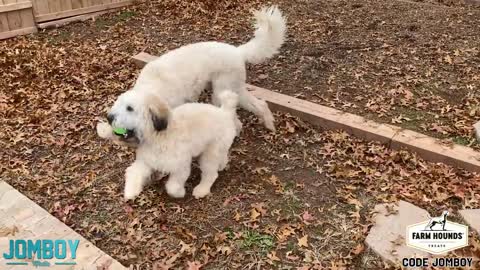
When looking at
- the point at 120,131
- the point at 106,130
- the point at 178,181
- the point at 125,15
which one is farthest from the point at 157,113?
→ the point at 125,15

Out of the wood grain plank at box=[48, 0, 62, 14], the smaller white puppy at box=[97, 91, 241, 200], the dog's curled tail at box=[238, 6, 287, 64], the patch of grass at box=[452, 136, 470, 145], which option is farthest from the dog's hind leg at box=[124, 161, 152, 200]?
the wood grain plank at box=[48, 0, 62, 14]

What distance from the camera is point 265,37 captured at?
4652 millimetres

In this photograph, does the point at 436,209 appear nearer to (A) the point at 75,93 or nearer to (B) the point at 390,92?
(B) the point at 390,92

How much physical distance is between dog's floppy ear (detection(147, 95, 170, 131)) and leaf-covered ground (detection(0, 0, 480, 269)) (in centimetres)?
82

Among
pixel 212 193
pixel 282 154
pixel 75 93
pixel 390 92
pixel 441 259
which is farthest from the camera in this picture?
pixel 75 93

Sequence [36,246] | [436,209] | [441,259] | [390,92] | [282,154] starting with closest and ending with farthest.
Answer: [441,259] < [36,246] < [436,209] < [282,154] < [390,92]

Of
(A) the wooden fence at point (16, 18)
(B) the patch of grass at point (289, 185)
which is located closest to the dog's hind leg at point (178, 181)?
(B) the patch of grass at point (289, 185)

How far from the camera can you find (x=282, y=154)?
171 inches

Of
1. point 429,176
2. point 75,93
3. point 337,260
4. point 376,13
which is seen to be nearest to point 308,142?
point 429,176

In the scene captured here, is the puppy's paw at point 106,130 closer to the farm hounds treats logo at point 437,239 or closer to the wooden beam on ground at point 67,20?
the farm hounds treats logo at point 437,239

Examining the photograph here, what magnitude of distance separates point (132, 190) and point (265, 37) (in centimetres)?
215

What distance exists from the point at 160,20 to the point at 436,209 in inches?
230

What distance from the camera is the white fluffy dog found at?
4.15 metres

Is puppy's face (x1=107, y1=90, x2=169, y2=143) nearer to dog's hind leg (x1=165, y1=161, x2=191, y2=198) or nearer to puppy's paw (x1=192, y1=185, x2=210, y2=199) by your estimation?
dog's hind leg (x1=165, y1=161, x2=191, y2=198)
